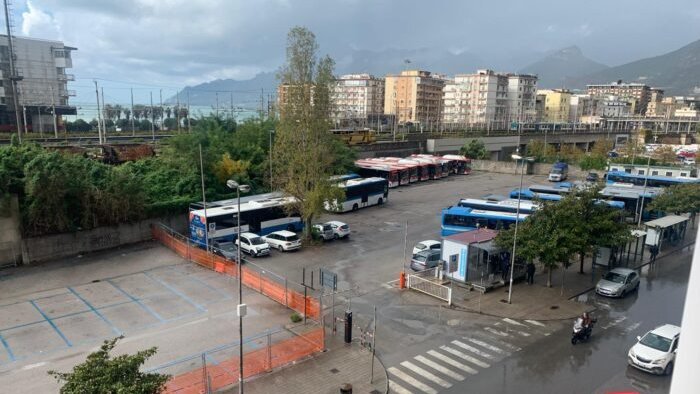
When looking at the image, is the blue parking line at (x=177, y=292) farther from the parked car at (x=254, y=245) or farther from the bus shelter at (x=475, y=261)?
the bus shelter at (x=475, y=261)

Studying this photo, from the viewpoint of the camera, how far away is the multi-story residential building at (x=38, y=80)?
74688 millimetres

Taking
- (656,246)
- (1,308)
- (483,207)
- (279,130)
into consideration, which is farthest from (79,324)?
(656,246)

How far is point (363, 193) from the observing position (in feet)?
138

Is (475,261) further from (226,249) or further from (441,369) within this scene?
(226,249)

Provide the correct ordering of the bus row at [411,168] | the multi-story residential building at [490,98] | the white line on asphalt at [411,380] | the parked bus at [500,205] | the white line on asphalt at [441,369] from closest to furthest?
the white line on asphalt at [411,380] → the white line on asphalt at [441,369] → the parked bus at [500,205] → the bus row at [411,168] → the multi-story residential building at [490,98]

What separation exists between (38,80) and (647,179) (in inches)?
3675

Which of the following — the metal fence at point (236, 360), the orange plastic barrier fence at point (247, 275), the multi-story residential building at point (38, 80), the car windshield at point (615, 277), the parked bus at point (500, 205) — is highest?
the multi-story residential building at point (38, 80)

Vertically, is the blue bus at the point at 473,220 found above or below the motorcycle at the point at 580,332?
above

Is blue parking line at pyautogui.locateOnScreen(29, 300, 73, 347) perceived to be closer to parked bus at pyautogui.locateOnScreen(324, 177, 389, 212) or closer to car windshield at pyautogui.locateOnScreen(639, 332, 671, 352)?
car windshield at pyautogui.locateOnScreen(639, 332, 671, 352)

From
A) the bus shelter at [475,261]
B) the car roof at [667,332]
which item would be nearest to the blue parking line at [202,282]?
the bus shelter at [475,261]

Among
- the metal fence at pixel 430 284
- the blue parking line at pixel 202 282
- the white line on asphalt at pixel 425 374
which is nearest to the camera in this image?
the white line on asphalt at pixel 425 374

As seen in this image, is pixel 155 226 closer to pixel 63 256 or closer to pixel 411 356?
pixel 63 256

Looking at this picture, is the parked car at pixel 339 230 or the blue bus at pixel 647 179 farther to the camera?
the blue bus at pixel 647 179

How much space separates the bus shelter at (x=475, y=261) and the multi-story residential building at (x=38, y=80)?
72658mm
